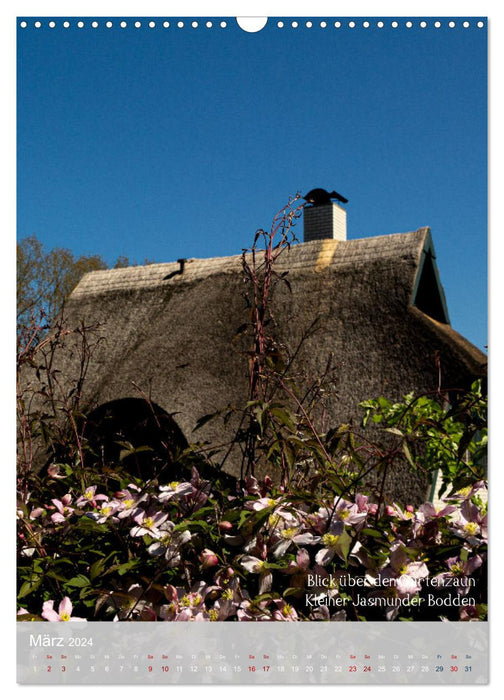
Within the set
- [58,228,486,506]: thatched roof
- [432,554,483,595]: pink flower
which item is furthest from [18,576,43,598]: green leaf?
[58,228,486,506]: thatched roof

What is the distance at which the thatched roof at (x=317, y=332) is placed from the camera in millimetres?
3934

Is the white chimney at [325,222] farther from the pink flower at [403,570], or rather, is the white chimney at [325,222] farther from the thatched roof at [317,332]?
the pink flower at [403,570]

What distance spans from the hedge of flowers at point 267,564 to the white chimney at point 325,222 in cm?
347

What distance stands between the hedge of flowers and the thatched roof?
6.87 feet

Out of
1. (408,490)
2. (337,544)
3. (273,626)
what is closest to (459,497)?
(337,544)

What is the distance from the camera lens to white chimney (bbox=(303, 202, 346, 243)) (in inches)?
191

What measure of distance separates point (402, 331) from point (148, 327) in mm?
2135

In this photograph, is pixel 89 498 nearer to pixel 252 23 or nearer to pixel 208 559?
pixel 208 559

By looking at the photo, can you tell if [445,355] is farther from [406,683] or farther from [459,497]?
[406,683]

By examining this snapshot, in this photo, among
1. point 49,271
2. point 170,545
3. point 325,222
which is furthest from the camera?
point 49,271

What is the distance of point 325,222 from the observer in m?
5.22

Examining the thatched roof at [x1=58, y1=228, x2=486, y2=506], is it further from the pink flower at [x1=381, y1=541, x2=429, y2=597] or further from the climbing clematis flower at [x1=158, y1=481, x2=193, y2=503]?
the pink flower at [x1=381, y1=541, x2=429, y2=597]

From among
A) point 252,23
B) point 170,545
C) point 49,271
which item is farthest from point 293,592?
point 49,271

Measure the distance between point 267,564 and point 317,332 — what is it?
3.10m
